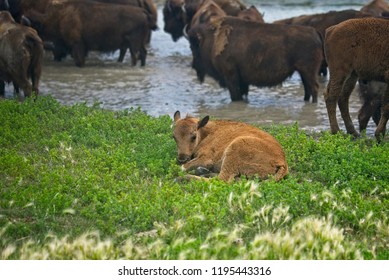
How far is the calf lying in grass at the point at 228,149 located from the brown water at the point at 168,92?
3390mm

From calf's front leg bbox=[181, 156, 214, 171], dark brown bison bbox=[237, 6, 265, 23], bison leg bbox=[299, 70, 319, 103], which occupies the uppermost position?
calf's front leg bbox=[181, 156, 214, 171]

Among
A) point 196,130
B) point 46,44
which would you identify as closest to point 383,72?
point 196,130

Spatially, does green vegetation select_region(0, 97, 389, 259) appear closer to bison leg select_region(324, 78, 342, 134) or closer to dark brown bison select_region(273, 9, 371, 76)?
bison leg select_region(324, 78, 342, 134)

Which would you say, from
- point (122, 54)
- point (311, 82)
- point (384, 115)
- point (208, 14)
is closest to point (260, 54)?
point (311, 82)

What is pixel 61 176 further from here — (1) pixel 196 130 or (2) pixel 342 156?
(2) pixel 342 156

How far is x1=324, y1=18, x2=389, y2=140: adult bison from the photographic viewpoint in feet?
39.6

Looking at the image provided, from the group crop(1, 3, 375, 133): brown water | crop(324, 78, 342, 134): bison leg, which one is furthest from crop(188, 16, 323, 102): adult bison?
crop(324, 78, 342, 134): bison leg

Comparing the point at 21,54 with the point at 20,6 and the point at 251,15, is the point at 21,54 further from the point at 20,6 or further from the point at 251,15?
the point at 251,15

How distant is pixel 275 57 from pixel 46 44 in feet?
20.8

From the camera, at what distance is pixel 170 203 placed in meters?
8.91

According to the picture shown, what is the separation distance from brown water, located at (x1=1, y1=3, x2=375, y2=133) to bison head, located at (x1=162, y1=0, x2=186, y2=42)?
144 cm

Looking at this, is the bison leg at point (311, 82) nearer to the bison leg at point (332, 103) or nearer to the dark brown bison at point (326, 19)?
the dark brown bison at point (326, 19)

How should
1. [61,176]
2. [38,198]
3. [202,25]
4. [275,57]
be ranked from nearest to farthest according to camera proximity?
[38,198], [61,176], [275,57], [202,25]

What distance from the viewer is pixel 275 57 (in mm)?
15820
